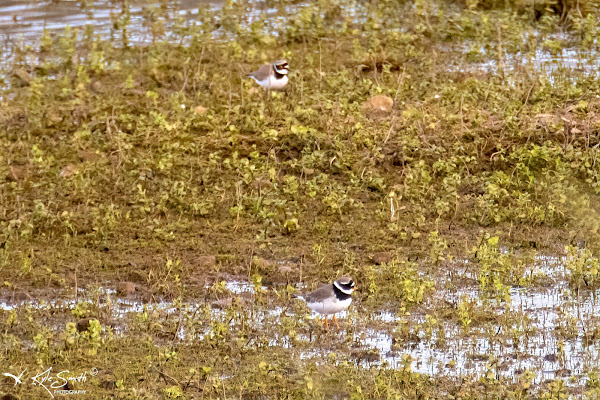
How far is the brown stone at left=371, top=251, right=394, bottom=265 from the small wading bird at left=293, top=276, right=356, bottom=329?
106cm

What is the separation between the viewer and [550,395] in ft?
21.5

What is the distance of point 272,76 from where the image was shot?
467 inches

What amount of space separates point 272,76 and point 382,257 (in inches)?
144

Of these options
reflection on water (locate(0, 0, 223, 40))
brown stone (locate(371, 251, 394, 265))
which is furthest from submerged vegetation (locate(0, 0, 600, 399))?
reflection on water (locate(0, 0, 223, 40))

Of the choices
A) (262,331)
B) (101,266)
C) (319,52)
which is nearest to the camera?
(262,331)

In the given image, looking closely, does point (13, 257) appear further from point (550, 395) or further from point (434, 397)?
point (550, 395)

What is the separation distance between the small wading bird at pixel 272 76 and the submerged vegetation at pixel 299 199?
0.13 m

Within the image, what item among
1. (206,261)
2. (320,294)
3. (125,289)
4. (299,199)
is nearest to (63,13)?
(299,199)

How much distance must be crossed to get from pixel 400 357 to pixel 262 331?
1039mm

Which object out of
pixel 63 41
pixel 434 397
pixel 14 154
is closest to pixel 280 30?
pixel 63 41

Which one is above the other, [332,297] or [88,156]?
[332,297]

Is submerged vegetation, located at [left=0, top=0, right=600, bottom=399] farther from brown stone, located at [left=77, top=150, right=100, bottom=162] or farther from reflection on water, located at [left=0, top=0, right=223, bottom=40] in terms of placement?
reflection on water, located at [left=0, top=0, right=223, bottom=40]

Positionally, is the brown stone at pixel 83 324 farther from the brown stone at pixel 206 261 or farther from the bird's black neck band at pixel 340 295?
the bird's black neck band at pixel 340 295
